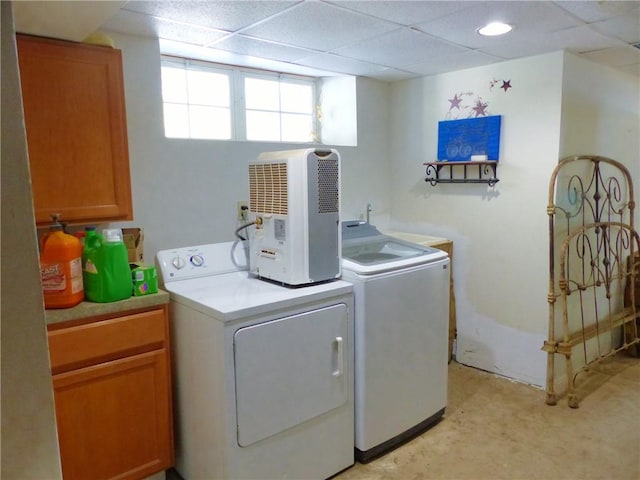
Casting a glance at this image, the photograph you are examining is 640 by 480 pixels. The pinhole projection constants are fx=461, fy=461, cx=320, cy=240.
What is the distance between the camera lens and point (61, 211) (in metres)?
1.87

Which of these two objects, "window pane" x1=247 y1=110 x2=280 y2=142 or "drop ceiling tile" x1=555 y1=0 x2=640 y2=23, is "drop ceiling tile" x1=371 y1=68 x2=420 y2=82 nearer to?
"window pane" x1=247 y1=110 x2=280 y2=142

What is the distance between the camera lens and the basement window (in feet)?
9.27

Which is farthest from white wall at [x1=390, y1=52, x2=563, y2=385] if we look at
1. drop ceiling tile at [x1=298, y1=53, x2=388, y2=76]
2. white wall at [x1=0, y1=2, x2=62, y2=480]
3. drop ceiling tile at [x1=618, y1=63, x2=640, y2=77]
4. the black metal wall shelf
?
white wall at [x1=0, y1=2, x2=62, y2=480]

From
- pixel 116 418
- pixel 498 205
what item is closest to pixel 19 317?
pixel 116 418

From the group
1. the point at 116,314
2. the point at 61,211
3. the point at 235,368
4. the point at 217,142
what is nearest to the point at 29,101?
the point at 61,211

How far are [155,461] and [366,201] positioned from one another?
2277 millimetres

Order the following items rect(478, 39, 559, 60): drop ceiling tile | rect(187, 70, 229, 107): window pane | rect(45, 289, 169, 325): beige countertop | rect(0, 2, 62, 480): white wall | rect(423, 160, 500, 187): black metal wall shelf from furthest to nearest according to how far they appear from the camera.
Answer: rect(423, 160, 500, 187): black metal wall shelf < rect(187, 70, 229, 107): window pane < rect(478, 39, 559, 60): drop ceiling tile < rect(45, 289, 169, 325): beige countertop < rect(0, 2, 62, 480): white wall

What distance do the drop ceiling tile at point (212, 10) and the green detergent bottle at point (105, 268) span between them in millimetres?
967

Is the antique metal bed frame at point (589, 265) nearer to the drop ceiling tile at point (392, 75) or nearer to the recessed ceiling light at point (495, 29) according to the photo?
the recessed ceiling light at point (495, 29)

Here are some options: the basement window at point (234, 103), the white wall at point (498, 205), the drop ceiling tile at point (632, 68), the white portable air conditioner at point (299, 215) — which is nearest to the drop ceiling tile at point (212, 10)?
the white portable air conditioner at point (299, 215)

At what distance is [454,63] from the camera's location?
301cm

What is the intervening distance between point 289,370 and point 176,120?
172cm

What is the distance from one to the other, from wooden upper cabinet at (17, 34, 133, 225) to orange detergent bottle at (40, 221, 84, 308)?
13 centimetres

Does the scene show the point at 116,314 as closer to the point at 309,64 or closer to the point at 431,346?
the point at 431,346
